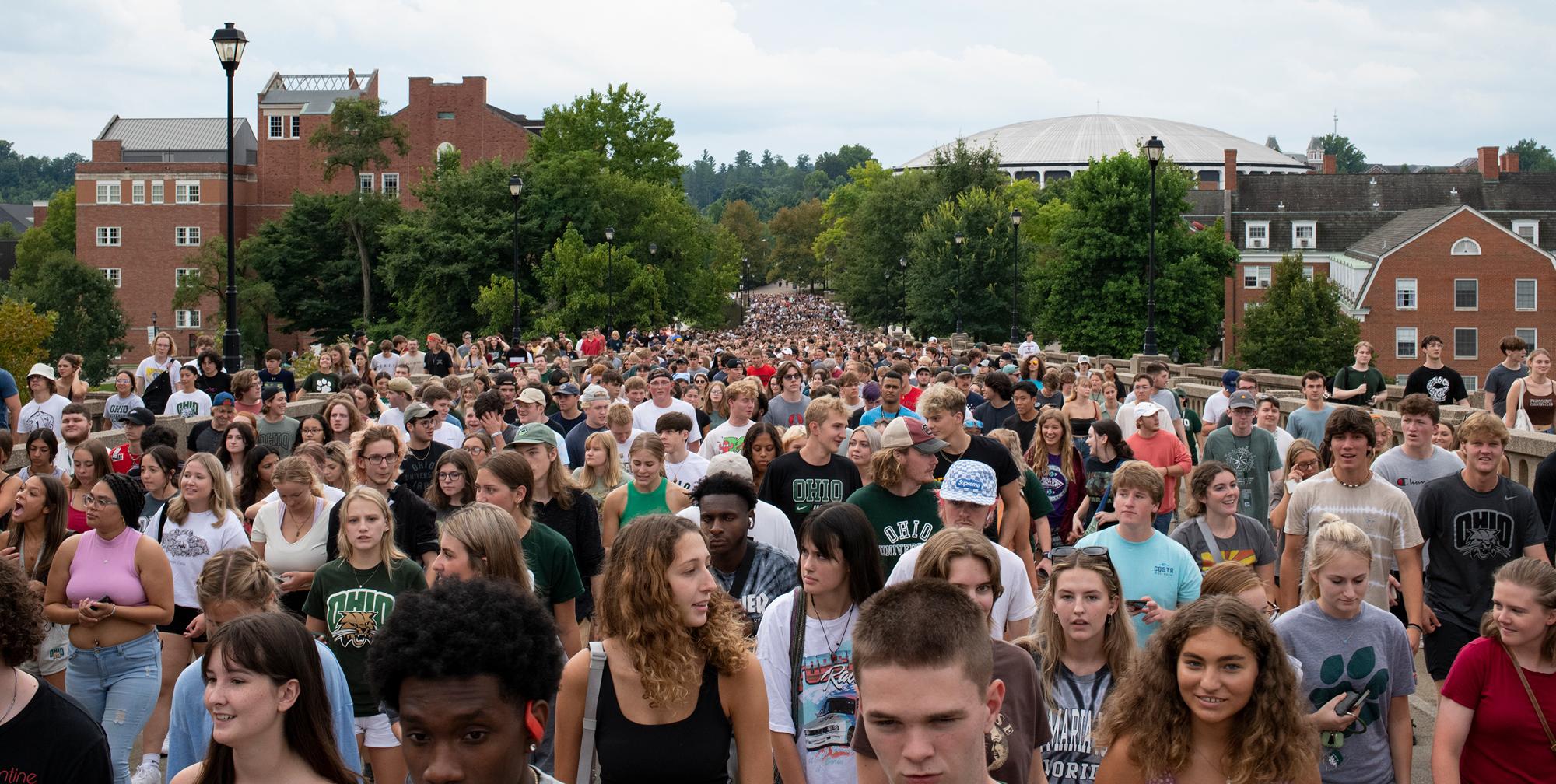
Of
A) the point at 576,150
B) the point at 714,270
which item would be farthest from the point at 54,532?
the point at 714,270

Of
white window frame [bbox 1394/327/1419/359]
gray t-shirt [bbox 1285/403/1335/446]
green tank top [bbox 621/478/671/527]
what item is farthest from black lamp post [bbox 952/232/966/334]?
green tank top [bbox 621/478/671/527]

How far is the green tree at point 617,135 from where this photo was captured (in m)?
79.8

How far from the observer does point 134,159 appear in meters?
112

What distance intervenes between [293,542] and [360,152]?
84.4 metres

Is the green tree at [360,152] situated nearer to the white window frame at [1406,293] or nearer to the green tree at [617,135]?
the green tree at [617,135]

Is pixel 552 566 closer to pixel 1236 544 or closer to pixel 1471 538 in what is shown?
pixel 1236 544

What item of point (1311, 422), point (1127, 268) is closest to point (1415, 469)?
point (1311, 422)

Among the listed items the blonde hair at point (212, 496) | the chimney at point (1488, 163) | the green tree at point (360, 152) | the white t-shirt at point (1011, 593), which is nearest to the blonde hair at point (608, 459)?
the blonde hair at point (212, 496)

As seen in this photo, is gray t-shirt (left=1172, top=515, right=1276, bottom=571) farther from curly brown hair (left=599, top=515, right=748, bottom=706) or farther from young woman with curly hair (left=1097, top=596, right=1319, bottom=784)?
curly brown hair (left=599, top=515, right=748, bottom=706)

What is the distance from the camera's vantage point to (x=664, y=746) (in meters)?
4.54

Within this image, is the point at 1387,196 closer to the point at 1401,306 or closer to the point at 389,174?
the point at 1401,306

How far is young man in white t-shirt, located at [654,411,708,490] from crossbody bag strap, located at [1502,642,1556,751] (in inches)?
227

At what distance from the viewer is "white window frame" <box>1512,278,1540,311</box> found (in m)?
82.6

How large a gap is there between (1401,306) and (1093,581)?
85.6 meters
